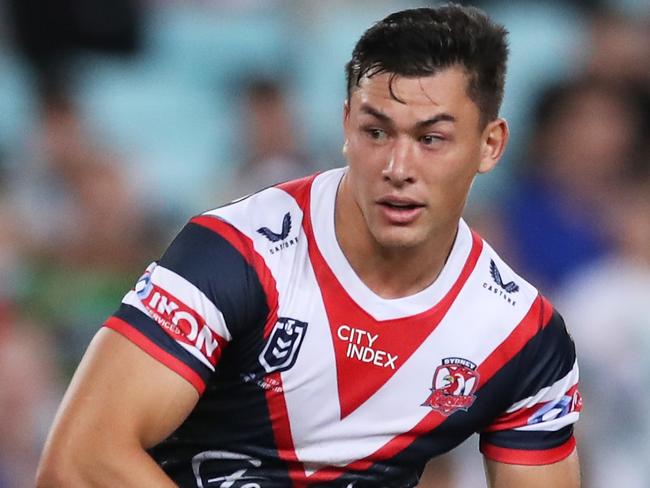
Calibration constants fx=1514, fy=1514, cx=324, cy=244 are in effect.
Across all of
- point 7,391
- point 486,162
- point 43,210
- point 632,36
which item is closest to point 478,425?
point 486,162

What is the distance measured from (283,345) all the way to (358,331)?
215 millimetres

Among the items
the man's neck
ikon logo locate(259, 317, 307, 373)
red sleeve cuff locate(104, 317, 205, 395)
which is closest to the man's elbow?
red sleeve cuff locate(104, 317, 205, 395)

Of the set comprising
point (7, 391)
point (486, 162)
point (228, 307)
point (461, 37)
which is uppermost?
point (461, 37)

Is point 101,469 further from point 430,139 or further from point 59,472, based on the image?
point 430,139

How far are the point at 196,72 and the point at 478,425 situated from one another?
15.6 ft

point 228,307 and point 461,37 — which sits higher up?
point 461,37

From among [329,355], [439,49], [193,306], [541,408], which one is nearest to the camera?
[193,306]

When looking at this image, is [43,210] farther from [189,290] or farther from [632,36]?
[189,290]

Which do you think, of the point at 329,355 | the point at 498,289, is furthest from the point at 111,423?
the point at 498,289

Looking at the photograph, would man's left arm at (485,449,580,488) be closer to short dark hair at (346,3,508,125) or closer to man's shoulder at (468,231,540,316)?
man's shoulder at (468,231,540,316)

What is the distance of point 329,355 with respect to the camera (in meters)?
3.78

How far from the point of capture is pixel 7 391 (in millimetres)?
6070

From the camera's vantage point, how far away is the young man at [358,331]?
3.50m

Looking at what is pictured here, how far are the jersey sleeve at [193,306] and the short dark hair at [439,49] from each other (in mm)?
542
